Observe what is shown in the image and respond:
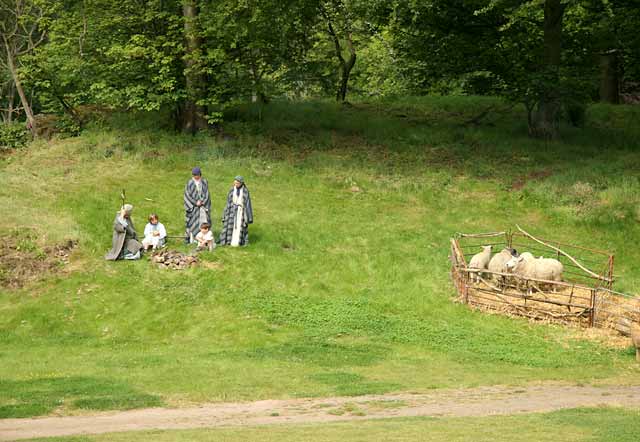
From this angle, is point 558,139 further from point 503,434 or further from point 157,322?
point 503,434

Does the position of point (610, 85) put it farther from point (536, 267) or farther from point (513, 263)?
point (536, 267)

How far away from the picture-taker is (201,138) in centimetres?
3650

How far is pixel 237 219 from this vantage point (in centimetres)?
2717

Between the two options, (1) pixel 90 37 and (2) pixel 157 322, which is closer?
(2) pixel 157 322

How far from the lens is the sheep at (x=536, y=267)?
79.5 feet

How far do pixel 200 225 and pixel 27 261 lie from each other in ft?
15.6

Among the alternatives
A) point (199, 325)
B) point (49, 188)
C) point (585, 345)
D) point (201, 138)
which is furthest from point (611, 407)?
point (201, 138)

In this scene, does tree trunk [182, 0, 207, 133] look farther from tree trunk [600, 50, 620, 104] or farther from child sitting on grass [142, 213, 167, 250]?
tree trunk [600, 50, 620, 104]

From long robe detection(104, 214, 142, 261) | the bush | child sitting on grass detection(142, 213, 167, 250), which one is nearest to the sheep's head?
child sitting on grass detection(142, 213, 167, 250)

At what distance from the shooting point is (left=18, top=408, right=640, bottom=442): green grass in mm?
13719

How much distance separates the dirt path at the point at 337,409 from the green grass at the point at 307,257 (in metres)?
0.63

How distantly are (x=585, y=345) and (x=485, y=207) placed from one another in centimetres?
1031

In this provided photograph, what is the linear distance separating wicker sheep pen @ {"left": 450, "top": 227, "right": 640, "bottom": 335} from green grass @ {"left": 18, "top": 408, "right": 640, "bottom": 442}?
705 centimetres

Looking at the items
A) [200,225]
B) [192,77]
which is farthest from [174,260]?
[192,77]
